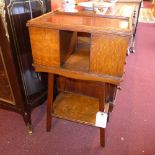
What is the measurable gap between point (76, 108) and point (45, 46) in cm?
60

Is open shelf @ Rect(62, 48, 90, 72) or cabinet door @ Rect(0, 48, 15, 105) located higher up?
open shelf @ Rect(62, 48, 90, 72)

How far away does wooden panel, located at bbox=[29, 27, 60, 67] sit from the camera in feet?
3.15

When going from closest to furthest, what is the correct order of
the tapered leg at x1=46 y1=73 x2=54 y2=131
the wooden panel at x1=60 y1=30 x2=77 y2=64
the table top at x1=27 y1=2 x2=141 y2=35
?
the table top at x1=27 y1=2 x2=141 y2=35, the wooden panel at x1=60 y1=30 x2=77 y2=64, the tapered leg at x1=46 y1=73 x2=54 y2=131

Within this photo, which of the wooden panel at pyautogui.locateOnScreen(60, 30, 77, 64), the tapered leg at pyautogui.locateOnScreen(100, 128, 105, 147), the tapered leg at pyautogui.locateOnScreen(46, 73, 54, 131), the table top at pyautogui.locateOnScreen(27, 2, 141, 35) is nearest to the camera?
the table top at pyautogui.locateOnScreen(27, 2, 141, 35)

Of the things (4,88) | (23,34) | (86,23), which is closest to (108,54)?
(86,23)

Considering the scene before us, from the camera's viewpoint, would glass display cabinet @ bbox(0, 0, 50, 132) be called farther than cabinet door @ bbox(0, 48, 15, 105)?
No

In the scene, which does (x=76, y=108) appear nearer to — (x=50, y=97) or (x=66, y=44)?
(x=50, y=97)

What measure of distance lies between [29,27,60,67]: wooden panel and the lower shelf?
454 mm

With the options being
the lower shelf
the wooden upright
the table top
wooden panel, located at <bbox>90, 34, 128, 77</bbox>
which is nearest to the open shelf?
the wooden upright

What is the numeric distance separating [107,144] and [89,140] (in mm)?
138

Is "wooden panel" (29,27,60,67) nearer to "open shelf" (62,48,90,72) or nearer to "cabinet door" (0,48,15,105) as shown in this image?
"open shelf" (62,48,90,72)

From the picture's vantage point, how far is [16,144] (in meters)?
1.38

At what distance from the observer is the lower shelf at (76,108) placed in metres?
1.33

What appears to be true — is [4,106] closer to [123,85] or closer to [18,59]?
[18,59]
